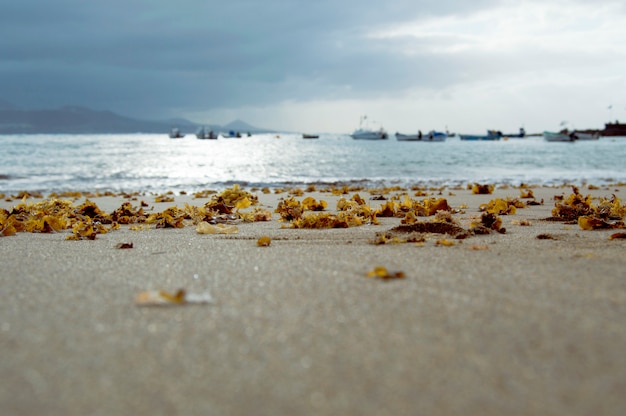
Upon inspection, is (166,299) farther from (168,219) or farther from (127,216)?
(127,216)

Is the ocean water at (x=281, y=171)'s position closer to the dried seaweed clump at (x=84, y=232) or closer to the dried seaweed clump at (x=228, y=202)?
the dried seaweed clump at (x=228, y=202)

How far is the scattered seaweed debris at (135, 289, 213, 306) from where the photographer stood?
1.94 m

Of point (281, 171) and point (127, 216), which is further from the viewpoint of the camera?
point (281, 171)

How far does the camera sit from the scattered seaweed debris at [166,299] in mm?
1939

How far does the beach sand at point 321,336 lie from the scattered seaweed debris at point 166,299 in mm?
51

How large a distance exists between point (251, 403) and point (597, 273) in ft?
5.93

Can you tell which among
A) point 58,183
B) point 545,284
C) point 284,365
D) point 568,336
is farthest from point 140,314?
point 58,183

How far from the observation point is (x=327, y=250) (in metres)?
3.11

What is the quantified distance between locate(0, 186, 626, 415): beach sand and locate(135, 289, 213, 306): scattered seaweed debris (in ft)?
0.17

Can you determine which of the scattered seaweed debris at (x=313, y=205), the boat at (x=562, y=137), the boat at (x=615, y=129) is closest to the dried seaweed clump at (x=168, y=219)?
the scattered seaweed debris at (x=313, y=205)

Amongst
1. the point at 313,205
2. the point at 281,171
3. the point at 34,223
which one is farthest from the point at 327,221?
the point at 281,171

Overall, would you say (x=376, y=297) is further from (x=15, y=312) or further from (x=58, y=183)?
(x=58, y=183)

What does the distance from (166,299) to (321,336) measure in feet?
2.15

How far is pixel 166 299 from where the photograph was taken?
6.40ft
